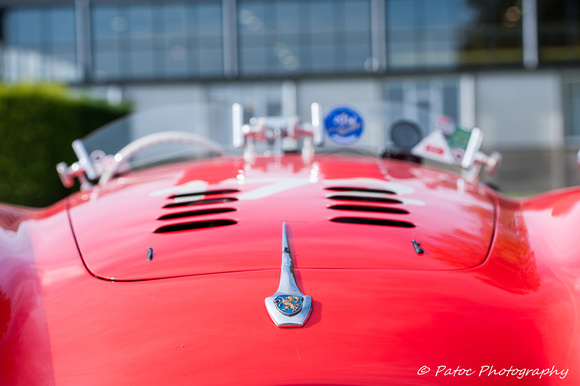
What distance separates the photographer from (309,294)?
46.6 inches

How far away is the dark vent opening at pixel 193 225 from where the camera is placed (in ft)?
5.02

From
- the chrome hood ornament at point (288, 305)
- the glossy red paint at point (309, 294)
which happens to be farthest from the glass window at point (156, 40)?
the chrome hood ornament at point (288, 305)

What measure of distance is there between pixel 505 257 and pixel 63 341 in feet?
3.24

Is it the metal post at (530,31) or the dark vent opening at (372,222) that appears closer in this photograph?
the dark vent opening at (372,222)

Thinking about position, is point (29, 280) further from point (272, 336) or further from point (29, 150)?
point (29, 150)

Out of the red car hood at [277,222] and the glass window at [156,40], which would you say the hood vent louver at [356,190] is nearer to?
the red car hood at [277,222]

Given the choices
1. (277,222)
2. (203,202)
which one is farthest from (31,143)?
(277,222)

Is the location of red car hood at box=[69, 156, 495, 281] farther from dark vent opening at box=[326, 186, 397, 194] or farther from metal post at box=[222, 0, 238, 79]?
metal post at box=[222, 0, 238, 79]

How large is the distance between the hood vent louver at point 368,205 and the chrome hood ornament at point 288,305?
14.4 inches

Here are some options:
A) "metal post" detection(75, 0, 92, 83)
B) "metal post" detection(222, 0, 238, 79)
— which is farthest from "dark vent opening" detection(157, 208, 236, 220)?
"metal post" detection(75, 0, 92, 83)

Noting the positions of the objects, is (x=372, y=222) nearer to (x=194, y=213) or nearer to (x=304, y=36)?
(x=194, y=213)

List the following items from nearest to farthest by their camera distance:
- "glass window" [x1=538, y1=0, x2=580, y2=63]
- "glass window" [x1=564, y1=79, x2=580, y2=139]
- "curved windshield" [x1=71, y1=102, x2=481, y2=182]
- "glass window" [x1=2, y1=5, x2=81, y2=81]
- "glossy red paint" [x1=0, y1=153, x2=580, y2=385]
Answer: "glossy red paint" [x1=0, y1=153, x2=580, y2=385], "curved windshield" [x1=71, y1=102, x2=481, y2=182], "glass window" [x1=564, y1=79, x2=580, y2=139], "glass window" [x1=538, y1=0, x2=580, y2=63], "glass window" [x1=2, y1=5, x2=81, y2=81]

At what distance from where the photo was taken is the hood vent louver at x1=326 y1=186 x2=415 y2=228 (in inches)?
61.1

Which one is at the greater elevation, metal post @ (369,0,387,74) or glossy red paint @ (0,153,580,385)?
metal post @ (369,0,387,74)
